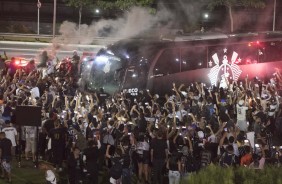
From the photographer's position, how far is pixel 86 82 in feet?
82.2

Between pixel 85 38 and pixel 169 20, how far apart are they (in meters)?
7.65

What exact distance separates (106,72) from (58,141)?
31.6 ft

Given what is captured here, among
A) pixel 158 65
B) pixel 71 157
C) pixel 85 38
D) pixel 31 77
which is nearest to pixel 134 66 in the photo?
pixel 158 65

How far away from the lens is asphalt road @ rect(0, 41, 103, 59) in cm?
3875

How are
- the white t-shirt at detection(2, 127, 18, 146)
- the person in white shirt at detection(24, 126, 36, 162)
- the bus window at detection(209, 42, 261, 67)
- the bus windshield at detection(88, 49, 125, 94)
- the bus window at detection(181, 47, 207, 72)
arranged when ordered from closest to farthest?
the white t-shirt at detection(2, 127, 18, 146) < the person in white shirt at detection(24, 126, 36, 162) < the bus windshield at detection(88, 49, 125, 94) < the bus window at detection(181, 47, 207, 72) < the bus window at detection(209, 42, 261, 67)

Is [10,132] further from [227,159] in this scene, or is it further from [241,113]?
[241,113]

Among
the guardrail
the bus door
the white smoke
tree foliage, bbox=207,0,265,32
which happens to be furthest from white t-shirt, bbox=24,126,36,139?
tree foliage, bbox=207,0,265,32

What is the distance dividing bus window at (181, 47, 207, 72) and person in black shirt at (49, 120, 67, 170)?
1135 centimetres

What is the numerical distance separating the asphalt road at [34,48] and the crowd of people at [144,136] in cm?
1866

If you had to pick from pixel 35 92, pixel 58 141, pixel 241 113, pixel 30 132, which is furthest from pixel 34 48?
pixel 58 141

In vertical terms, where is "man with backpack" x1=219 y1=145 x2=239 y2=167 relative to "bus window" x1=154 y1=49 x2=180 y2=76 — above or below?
below

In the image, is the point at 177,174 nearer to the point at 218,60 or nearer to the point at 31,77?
the point at 31,77

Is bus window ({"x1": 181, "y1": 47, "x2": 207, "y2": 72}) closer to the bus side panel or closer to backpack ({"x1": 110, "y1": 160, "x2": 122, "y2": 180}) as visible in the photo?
the bus side panel

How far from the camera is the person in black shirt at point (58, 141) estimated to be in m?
15.0
